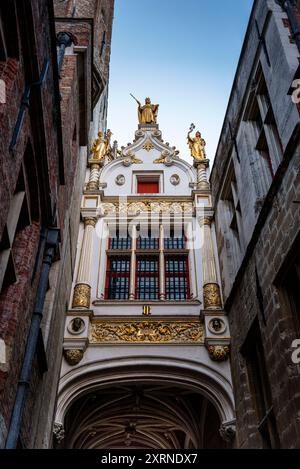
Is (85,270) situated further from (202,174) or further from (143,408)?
(202,174)

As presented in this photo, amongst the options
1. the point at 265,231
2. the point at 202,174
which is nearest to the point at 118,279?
the point at 202,174

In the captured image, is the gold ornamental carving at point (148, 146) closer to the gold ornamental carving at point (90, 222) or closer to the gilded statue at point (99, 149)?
the gilded statue at point (99, 149)

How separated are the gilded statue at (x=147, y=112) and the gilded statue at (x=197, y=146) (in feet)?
6.32

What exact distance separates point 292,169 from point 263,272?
1.72m

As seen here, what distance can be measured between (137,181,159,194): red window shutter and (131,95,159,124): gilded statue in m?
2.69

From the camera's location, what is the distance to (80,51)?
8.94m

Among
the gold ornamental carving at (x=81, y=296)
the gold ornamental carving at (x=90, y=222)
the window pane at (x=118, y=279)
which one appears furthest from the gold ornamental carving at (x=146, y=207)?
the gold ornamental carving at (x=81, y=296)

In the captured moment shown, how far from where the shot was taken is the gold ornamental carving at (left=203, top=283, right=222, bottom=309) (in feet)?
31.6

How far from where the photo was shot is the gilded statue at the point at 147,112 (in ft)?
49.1

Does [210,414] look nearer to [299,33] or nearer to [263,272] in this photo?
[263,272]

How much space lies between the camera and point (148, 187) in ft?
42.8

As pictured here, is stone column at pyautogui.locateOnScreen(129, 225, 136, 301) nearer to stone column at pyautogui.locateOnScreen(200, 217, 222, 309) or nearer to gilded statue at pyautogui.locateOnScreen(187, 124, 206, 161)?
stone column at pyautogui.locateOnScreen(200, 217, 222, 309)

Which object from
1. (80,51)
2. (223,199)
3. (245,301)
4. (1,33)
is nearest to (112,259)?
(223,199)

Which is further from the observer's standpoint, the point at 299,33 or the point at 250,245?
the point at 250,245
